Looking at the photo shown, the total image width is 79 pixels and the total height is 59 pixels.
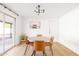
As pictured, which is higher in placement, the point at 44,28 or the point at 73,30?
the point at 44,28

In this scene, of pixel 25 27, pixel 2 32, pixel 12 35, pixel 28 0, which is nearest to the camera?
pixel 28 0

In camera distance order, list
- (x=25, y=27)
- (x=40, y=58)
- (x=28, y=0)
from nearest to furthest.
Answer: (x=40, y=58) → (x=28, y=0) → (x=25, y=27)

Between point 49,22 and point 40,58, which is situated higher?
point 49,22

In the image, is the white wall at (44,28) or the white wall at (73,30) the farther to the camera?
the white wall at (44,28)

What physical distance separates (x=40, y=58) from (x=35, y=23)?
6696mm

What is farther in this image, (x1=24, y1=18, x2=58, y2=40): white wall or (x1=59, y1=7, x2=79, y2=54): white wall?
(x1=24, y1=18, x2=58, y2=40): white wall

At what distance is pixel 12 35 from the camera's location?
5695 millimetres

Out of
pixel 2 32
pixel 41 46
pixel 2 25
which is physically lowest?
pixel 41 46

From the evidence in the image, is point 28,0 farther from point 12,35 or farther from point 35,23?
point 35,23

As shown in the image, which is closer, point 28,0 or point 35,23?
point 28,0

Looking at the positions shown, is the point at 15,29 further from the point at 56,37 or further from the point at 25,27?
the point at 56,37

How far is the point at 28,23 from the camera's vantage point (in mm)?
7574

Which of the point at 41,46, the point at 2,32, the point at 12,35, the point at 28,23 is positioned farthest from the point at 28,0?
the point at 28,23

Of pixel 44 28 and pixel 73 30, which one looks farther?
pixel 44 28
